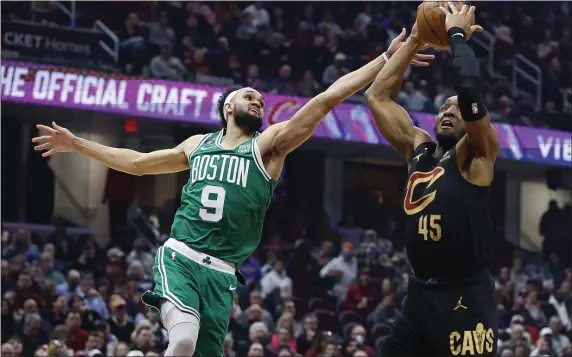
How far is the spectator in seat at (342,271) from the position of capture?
17234 mm

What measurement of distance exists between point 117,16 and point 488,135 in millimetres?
13261

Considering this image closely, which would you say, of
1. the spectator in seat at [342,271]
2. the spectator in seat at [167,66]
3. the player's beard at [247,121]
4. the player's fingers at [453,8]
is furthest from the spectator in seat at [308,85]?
the player's fingers at [453,8]

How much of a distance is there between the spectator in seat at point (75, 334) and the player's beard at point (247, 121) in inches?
252

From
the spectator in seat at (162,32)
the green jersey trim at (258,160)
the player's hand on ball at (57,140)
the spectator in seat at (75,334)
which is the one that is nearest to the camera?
the green jersey trim at (258,160)

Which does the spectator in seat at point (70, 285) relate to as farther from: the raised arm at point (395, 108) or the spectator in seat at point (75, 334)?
the raised arm at point (395, 108)

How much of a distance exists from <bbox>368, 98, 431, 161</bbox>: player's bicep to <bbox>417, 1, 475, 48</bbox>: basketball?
479 mm

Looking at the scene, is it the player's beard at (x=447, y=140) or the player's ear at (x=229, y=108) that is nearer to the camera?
the player's beard at (x=447, y=140)

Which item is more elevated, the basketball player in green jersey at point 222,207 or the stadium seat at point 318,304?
the basketball player in green jersey at point 222,207

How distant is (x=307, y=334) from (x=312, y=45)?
22.8ft

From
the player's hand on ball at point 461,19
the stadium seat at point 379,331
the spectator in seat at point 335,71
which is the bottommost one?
the stadium seat at point 379,331

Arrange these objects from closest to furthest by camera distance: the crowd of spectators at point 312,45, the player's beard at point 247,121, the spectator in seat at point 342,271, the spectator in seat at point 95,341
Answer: the player's beard at point 247,121
the spectator in seat at point 95,341
the spectator in seat at point 342,271
the crowd of spectators at point 312,45

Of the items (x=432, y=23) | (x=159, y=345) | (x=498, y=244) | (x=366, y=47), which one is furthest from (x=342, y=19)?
(x=432, y=23)

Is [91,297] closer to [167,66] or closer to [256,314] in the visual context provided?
[256,314]

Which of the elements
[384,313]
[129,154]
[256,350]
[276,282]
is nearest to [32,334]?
[256,350]
